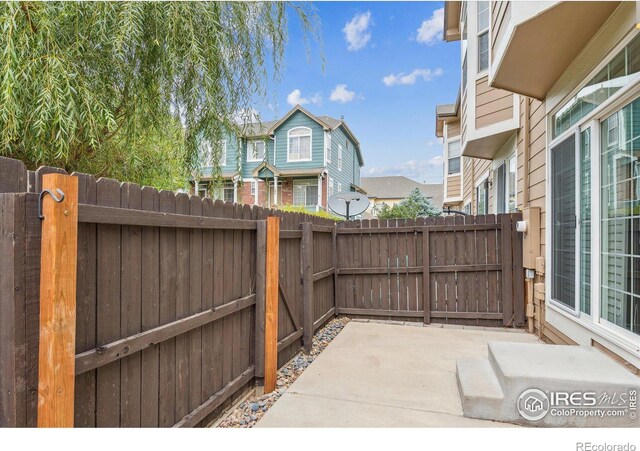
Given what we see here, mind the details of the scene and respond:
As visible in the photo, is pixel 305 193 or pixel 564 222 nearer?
pixel 564 222

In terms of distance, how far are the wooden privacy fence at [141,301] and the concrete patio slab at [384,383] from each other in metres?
0.41

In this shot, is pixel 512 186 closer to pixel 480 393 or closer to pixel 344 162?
pixel 480 393

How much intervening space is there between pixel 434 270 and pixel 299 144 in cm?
1124

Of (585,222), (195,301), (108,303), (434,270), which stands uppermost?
(585,222)

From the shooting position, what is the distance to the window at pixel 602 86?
7.39 feet

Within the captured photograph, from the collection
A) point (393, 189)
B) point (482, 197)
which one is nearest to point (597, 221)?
point (482, 197)

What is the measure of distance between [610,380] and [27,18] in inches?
181

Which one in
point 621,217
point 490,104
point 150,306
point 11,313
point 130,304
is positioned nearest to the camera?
point 11,313

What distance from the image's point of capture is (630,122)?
2264mm

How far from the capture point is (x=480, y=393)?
94.9 inches

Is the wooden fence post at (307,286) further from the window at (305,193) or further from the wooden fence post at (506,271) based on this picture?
the window at (305,193)

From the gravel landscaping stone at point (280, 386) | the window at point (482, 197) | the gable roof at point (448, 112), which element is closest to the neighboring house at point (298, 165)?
the gable roof at point (448, 112)

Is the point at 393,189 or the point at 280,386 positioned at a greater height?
the point at 393,189

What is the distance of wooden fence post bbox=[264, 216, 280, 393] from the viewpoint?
114 inches
